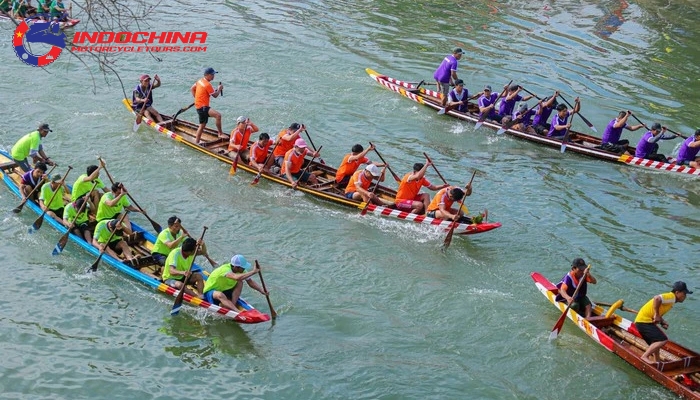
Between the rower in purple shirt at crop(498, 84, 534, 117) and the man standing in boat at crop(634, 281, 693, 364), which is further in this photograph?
the rower in purple shirt at crop(498, 84, 534, 117)

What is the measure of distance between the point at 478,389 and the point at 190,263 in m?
5.89

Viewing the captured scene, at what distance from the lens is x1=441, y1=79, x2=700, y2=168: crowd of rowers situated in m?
21.3

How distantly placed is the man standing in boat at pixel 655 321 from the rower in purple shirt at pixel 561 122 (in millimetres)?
9980

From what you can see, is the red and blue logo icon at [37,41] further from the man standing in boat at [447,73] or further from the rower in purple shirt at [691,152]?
the rower in purple shirt at [691,152]

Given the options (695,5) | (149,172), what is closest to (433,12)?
(695,5)

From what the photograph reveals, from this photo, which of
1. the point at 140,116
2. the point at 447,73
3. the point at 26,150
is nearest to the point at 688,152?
the point at 447,73

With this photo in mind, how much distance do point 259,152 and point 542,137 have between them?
8823mm

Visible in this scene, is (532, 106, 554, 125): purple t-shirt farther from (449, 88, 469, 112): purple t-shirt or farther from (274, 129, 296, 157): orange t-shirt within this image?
(274, 129, 296, 157): orange t-shirt

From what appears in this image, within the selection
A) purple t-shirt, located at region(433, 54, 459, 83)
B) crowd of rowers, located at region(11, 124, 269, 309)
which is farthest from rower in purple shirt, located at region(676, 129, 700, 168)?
crowd of rowers, located at region(11, 124, 269, 309)

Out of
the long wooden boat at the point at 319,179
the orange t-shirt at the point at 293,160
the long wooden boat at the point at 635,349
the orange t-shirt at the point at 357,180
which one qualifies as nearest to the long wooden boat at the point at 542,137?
the long wooden boat at the point at 319,179

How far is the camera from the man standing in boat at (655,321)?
13.2 meters

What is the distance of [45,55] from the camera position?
28891 millimetres

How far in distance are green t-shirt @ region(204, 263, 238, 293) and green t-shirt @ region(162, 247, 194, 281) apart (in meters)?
0.68

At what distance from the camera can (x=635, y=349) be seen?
45.3 feet
